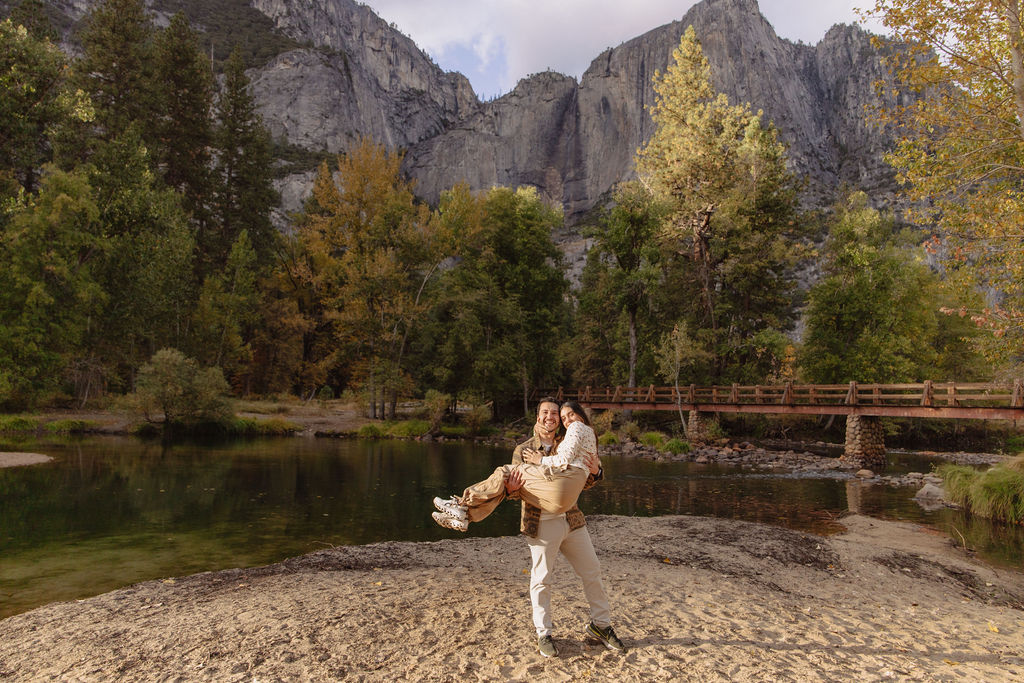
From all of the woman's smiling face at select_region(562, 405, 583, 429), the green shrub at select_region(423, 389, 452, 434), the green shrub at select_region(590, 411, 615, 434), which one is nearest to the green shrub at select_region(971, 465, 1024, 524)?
the woman's smiling face at select_region(562, 405, 583, 429)

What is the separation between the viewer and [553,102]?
120438mm

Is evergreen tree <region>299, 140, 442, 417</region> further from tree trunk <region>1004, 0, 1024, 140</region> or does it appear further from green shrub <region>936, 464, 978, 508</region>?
tree trunk <region>1004, 0, 1024, 140</region>

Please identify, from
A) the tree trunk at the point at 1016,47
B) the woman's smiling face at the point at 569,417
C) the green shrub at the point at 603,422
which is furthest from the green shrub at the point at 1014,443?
the woman's smiling face at the point at 569,417

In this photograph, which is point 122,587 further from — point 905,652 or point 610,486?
point 610,486

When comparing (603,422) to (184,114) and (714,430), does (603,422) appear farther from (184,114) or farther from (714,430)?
(184,114)

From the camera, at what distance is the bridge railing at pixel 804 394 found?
2022cm

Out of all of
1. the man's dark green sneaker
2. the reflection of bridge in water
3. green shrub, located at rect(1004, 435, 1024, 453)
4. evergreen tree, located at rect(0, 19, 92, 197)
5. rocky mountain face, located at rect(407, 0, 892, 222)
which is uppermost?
rocky mountain face, located at rect(407, 0, 892, 222)

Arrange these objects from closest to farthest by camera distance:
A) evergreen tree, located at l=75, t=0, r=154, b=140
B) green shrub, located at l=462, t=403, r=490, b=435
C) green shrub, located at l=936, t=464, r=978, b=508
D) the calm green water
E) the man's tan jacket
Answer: the man's tan jacket
the calm green water
green shrub, located at l=936, t=464, r=978, b=508
green shrub, located at l=462, t=403, r=490, b=435
evergreen tree, located at l=75, t=0, r=154, b=140

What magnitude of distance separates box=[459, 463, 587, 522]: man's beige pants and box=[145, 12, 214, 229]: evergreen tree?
40.9 metres

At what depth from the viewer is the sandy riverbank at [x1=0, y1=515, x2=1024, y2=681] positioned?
4.02 meters

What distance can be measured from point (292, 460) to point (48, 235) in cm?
1665

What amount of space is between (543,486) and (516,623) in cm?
168

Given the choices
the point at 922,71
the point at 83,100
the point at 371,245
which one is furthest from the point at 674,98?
the point at 83,100

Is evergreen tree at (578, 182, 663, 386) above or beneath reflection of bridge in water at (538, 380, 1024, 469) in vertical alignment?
above
